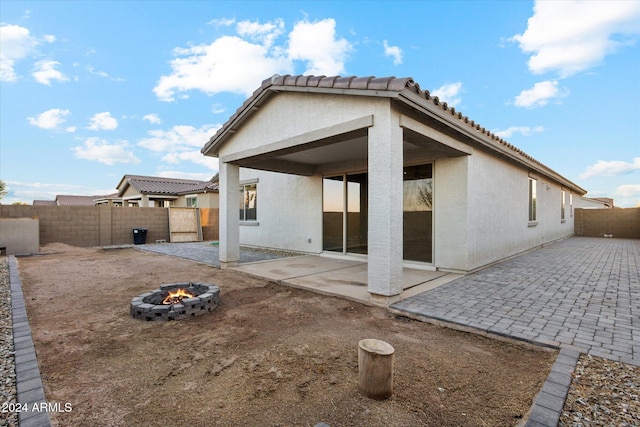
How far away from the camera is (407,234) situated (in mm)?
7301

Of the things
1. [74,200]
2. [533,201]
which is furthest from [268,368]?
[74,200]

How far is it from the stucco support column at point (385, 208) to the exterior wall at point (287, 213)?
5.00 m

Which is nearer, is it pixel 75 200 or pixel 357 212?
pixel 357 212

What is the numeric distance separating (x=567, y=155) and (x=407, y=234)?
1413cm

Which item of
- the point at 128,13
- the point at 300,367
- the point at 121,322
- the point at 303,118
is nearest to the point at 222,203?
the point at 303,118

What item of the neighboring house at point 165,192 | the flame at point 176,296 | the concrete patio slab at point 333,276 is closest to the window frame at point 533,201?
the concrete patio slab at point 333,276

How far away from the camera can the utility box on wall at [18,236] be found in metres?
10.2

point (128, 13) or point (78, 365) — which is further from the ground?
point (128, 13)

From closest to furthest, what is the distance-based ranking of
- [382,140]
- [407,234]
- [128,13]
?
1. [382,140]
2. [407,234]
3. [128,13]

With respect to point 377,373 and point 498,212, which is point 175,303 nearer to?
point 377,373

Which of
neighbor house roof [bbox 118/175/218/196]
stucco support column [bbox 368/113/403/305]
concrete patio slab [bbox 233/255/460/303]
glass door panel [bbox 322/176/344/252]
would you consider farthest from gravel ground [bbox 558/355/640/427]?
neighbor house roof [bbox 118/175/218/196]

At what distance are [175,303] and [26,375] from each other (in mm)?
1828

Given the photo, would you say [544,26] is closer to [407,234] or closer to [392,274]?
[407,234]

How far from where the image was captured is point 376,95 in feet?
14.0
